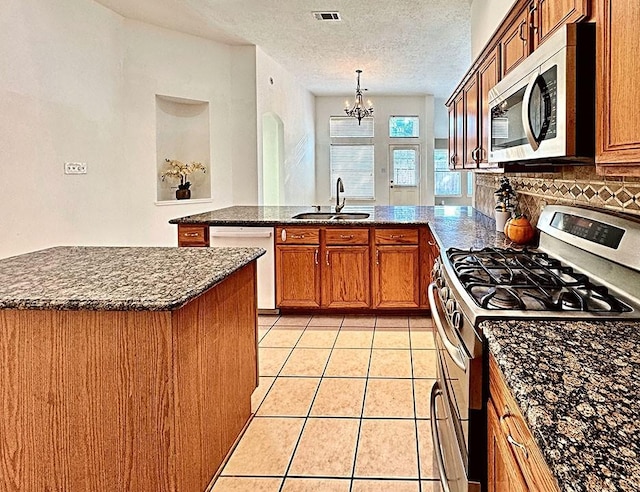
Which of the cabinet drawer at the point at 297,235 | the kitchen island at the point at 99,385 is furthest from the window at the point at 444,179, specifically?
the kitchen island at the point at 99,385

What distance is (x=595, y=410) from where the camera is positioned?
0.92 meters

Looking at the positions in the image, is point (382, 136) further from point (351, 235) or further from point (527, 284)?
point (527, 284)

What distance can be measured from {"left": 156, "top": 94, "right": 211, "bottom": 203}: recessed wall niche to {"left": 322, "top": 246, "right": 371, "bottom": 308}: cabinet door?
3099mm

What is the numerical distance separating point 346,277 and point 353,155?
709 centimetres

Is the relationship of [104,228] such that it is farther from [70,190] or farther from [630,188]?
[630,188]

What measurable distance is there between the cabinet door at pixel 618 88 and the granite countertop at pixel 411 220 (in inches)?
60.0

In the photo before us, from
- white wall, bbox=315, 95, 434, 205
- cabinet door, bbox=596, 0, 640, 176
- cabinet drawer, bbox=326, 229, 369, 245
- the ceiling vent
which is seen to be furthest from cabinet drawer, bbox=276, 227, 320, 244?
white wall, bbox=315, 95, 434, 205

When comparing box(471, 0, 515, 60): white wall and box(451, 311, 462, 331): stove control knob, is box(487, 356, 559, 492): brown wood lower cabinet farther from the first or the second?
box(471, 0, 515, 60): white wall

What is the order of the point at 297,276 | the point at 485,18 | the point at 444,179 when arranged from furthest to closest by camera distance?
the point at 444,179, the point at 297,276, the point at 485,18

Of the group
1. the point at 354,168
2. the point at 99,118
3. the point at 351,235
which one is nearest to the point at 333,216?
the point at 351,235

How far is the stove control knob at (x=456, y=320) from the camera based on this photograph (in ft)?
5.48

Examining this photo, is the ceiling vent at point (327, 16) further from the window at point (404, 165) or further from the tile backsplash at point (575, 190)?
the window at point (404, 165)

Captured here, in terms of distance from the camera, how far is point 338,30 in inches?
247

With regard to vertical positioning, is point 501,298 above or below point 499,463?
above
